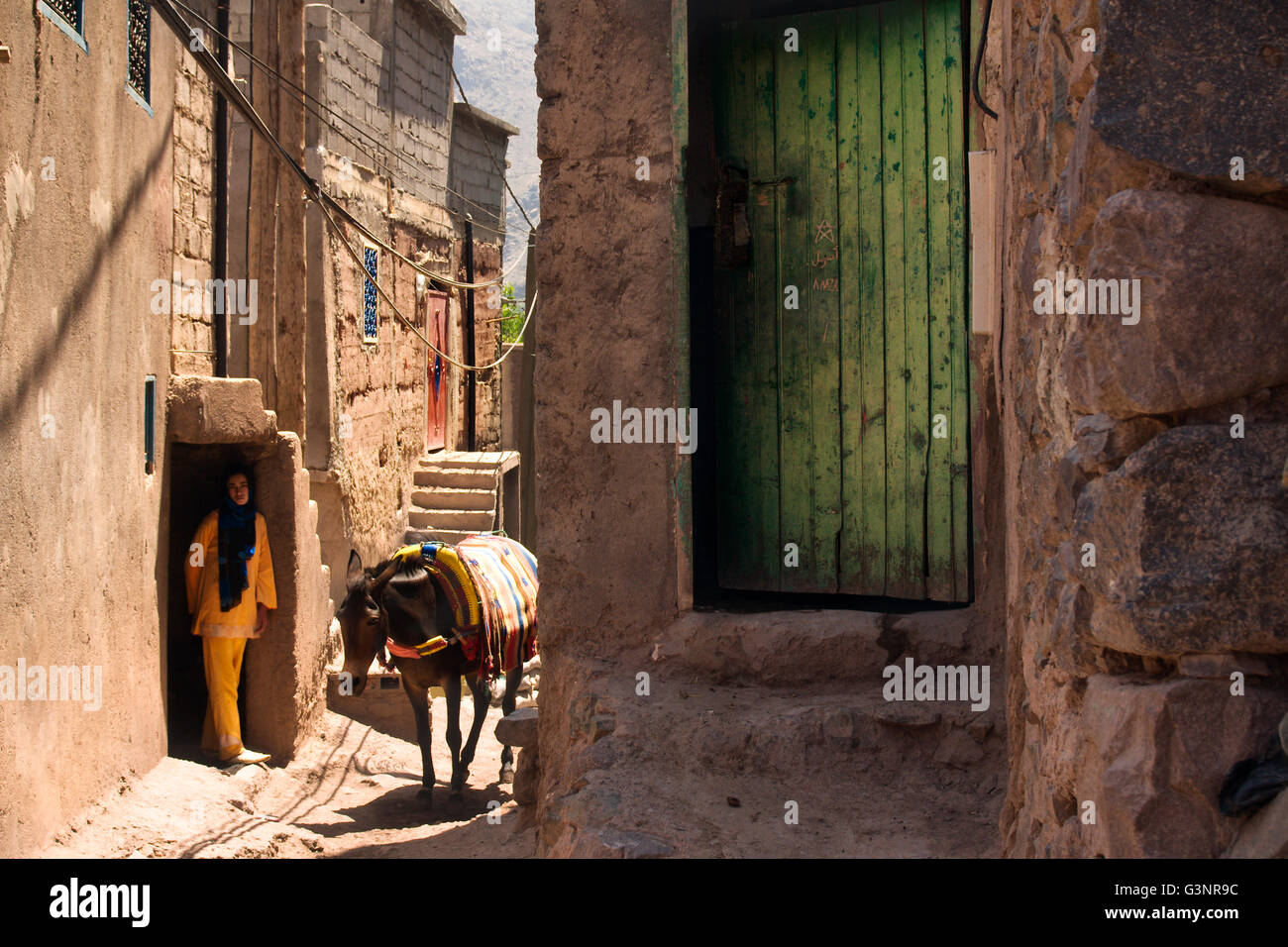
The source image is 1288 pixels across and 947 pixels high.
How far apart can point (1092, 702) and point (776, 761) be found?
196 centimetres

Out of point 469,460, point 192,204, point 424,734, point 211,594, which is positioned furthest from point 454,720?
point 469,460

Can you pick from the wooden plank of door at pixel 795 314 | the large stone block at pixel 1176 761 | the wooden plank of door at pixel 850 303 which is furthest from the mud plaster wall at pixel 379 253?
the large stone block at pixel 1176 761

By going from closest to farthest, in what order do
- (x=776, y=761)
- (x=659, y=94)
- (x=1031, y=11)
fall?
(x=1031, y=11) → (x=776, y=761) → (x=659, y=94)

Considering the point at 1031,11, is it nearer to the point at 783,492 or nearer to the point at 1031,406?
the point at 1031,406

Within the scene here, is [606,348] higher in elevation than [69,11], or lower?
lower

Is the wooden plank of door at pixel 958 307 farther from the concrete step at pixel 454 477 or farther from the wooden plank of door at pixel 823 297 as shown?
the concrete step at pixel 454 477

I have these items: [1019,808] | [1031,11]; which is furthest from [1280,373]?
[1019,808]

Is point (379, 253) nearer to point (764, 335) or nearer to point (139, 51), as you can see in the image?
point (139, 51)

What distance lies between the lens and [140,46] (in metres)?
6.66

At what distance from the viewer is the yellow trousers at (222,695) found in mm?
7371

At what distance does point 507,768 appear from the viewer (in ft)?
25.2

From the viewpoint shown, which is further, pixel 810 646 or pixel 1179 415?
pixel 810 646

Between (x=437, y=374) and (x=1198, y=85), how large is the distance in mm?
13195

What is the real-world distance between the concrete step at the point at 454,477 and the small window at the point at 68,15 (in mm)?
8097
